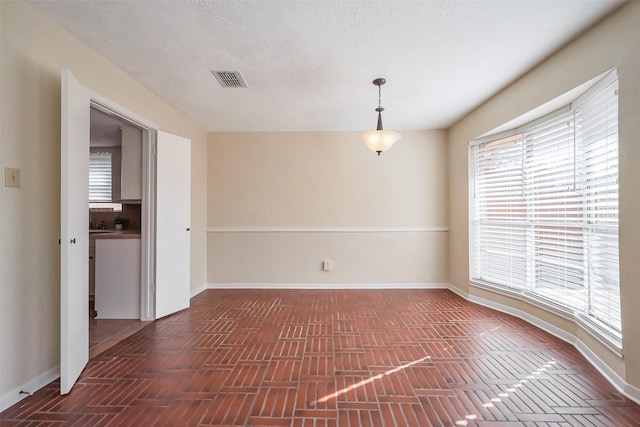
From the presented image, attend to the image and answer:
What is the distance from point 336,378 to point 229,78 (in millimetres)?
2962

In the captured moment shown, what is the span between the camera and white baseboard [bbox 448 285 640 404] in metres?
1.93

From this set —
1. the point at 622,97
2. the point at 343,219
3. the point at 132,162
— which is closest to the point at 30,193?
the point at 132,162

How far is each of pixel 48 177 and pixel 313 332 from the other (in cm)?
262

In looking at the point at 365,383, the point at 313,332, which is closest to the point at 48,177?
the point at 313,332

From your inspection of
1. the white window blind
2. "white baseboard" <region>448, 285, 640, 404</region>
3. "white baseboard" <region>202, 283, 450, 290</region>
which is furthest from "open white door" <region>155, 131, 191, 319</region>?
"white baseboard" <region>448, 285, 640, 404</region>

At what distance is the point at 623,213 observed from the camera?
1.99m

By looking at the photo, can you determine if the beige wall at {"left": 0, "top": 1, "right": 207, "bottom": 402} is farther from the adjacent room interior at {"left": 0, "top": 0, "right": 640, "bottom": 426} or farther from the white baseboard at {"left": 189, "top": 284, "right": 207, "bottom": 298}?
the white baseboard at {"left": 189, "top": 284, "right": 207, "bottom": 298}

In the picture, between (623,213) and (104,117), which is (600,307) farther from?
(104,117)

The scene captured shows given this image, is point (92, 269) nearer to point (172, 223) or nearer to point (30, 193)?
point (172, 223)

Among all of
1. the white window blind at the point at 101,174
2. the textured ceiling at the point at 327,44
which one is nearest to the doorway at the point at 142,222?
the textured ceiling at the point at 327,44

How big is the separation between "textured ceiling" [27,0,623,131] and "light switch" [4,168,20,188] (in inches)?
45.8

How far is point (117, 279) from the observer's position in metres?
3.43

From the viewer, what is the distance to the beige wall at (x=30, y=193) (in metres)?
1.85

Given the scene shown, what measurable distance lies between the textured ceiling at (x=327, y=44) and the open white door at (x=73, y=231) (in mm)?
647
